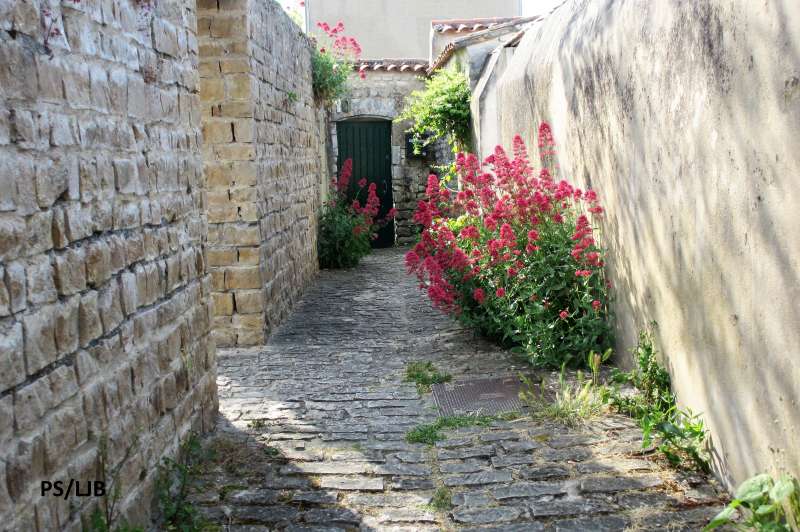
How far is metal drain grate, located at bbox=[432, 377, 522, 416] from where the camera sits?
4.77 metres

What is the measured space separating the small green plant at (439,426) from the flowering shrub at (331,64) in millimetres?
6762

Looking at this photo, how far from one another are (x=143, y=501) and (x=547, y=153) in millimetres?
4414

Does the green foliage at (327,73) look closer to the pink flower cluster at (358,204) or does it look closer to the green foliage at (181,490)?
the pink flower cluster at (358,204)

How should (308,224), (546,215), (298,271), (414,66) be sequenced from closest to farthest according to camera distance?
(546,215) < (298,271) < (308,224) < (414,66)

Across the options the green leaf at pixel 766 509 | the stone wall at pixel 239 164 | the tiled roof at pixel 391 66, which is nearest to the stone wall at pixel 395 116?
the tiled roof at pixel 391 66

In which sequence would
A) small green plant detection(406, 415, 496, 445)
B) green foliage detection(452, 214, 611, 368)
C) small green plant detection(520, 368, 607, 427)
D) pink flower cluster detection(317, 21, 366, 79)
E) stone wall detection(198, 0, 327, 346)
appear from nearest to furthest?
small green plant detection(406, 415, 496, 445) → small green plant detection(520, 368, 607, 427) → green foliage detection(452, 214, 611, 368) → stone wall detection(198, 0, 327, 346) → pink flower cluster detection(317, 21, 366, 79)

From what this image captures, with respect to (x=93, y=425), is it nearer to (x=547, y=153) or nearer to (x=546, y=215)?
(x=546, y=215)

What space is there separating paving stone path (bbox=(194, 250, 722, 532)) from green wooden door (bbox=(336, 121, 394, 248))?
329 inches

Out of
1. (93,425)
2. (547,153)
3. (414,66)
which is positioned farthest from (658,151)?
(414,66)

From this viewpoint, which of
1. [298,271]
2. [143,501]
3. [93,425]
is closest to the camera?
[93,425]

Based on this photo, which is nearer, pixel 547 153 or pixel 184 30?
pixel 184 30

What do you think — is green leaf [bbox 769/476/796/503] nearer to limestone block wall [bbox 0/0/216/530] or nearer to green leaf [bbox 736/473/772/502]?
green leaf [bbox 736/473/772/502]

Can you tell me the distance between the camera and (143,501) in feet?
10.7

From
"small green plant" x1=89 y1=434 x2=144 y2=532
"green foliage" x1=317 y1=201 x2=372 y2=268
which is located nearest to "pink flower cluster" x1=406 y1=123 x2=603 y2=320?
"small green plant" x1=89 y1=434 x2=144 y2=532
